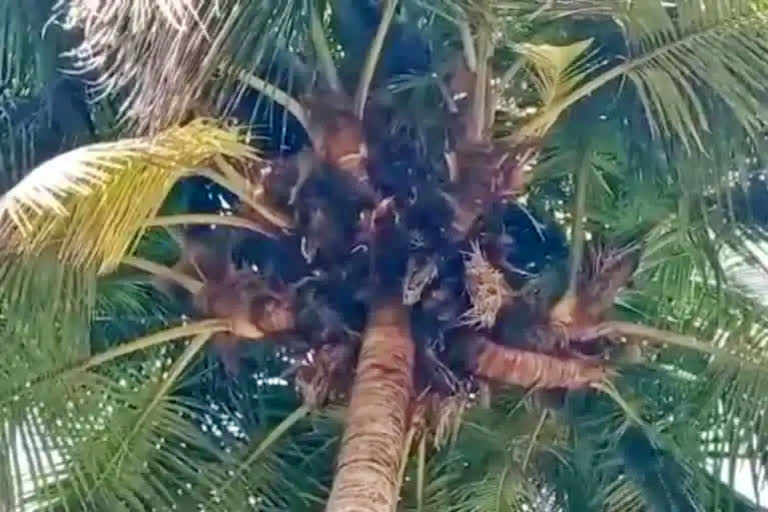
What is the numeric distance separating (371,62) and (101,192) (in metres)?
1.14

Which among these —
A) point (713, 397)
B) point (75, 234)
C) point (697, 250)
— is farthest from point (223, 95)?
point (713, 397)

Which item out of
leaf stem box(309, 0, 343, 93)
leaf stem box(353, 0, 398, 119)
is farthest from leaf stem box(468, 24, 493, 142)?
leaf stem box(309, 0, 343, 93)

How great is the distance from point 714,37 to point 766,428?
125cm

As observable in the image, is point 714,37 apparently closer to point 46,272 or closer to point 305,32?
point 305,32

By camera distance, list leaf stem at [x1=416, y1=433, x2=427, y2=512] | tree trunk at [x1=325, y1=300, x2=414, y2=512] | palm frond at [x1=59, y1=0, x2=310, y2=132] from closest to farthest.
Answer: palm frond at [x1=59, y1=0, x2=310, y2=132] → tree trunk at [x1=325, y1=300, x2=414, y2=512] → leaf stem at [x1=416, y1=433, x2=427, y2=512]

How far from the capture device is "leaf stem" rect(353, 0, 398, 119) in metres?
4.04

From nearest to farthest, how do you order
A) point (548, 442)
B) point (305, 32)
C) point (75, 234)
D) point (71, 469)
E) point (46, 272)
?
1. point (75, 234)
2. point (46, 272)
3. point (305, 32)
4. point (71, 469)
5. point (548, 442)

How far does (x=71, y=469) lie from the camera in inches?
171

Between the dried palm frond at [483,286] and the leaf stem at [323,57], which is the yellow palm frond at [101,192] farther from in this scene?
the dried palm frond at [483,286]

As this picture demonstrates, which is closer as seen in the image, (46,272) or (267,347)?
(46,272)

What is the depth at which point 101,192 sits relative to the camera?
308cm

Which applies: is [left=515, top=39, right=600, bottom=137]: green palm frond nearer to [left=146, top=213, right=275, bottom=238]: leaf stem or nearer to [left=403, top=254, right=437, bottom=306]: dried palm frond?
[left=403, top=254, right=437, bottom=306]: dried palm frond

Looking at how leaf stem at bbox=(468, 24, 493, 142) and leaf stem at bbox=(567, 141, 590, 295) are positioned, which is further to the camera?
leaf stem at bbox=(567, 141, 590, 295)

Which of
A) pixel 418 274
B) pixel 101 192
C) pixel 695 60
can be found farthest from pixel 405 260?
pixel 101 192
